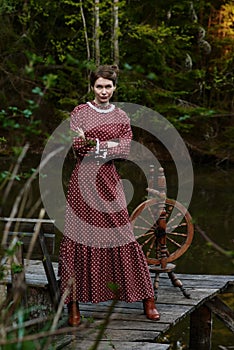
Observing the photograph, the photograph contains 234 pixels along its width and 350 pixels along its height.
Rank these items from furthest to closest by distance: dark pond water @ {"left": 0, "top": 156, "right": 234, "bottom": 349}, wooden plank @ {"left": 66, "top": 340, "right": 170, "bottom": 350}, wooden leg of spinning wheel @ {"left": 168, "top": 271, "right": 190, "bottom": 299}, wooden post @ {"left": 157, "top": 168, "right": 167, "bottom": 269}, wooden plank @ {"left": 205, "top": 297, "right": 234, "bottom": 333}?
dark pond water @ {"left": 0, "top": 156, "right": 234, "bottom": 349}
wooden plank @ {"left": 205, "top": 297, "right": 234, "bottom": 333}
wooden leg of spinning wheel @ {"left": 168, "top": 271, "right": 190, "bottom": 299}
wooden post @ {"left": 157, "top": 168, "right": 167, "bottom": 269}
wooden plank @ {"left": 66, "top": 340, "right": 170, "bottom": 350}

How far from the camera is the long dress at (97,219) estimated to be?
4.24 metres

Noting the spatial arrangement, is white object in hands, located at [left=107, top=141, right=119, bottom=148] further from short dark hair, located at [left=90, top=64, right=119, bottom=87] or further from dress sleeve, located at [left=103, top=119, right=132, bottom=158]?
short dark hair, located at [left=90, top=64, right=119, bottom=87]

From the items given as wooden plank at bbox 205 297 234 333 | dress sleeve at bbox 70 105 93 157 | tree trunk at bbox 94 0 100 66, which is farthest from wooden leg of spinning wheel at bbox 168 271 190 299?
tree trunk at bbox 94 0 100 66

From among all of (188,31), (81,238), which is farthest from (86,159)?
(188,31)

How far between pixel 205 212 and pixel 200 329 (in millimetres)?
5392

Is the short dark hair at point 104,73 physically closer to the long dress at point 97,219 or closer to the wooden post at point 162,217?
the long dress at point 97,219

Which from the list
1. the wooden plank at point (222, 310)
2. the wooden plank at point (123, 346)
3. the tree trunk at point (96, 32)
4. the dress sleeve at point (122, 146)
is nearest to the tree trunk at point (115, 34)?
the tree trunk at point (96, 32)

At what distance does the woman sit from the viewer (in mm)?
4227

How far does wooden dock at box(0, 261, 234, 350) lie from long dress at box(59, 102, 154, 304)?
0.59 feet

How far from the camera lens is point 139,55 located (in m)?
17.7

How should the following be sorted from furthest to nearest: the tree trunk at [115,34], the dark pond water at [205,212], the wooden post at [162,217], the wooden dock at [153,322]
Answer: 1. the tree trunk at [115,34]
2. the dark pond water at [205,212]
3. the wooden post at [162,217]
4. the wooden dock at [153,322]

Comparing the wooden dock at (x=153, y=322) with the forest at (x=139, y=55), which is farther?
the forest at (x=139, y=55)

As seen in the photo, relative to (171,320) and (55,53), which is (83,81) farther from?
(171,320)

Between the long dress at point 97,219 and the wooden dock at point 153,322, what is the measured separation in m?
0.18
